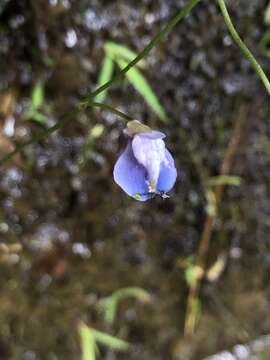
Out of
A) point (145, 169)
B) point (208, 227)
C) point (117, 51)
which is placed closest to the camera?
point (145, 169)

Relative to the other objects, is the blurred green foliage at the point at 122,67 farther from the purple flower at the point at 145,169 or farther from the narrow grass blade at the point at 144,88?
the purple flower at the point at 145,169

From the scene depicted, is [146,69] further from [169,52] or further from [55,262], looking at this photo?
[55,262]

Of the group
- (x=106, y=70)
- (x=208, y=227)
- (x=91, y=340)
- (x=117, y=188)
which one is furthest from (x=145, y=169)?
(x=91, y=340)

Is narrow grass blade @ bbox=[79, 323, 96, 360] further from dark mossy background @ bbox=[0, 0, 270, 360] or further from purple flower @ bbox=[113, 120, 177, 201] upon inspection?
purple flower @ bbox=[113, 120, 177, 201]

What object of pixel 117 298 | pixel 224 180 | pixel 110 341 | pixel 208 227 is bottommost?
pixel 110 341

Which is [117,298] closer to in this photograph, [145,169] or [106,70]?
[106,70]
